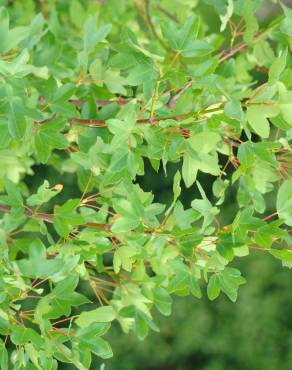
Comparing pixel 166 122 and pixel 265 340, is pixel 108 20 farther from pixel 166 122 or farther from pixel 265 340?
pixel 265 340

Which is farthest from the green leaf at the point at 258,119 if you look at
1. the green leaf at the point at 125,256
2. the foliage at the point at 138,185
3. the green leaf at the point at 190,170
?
the green leaf at the point at 125,256

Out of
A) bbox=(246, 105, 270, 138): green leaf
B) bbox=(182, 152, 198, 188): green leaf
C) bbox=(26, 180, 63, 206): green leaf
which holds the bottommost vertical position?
bbox=(26, 180, 63, 206): green leaf

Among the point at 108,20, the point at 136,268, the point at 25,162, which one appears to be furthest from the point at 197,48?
the point at 108,20

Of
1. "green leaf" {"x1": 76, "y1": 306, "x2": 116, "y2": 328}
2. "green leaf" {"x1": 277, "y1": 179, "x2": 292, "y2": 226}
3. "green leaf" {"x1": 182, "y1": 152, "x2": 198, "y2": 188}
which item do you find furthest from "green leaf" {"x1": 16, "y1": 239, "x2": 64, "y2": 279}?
"green leaf" {"x1": 277, "y1": 179, "x2": 292, "y2": 226}

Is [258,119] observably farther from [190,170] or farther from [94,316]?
[94,316]

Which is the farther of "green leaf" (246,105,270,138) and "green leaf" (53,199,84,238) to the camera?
"green leaf" (53,199,84,238)

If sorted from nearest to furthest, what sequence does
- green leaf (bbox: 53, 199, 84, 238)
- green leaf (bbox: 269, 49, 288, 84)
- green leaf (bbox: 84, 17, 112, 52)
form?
green leaf (bbox: 269, 49, 288, 84) < green leaf (bbox: 53, 199, 84, 238) < green leaf (bbox: 84, 17, 112, 52)

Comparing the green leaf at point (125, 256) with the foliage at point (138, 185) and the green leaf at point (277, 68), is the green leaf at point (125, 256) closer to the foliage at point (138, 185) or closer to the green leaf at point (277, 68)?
the foliage at point (138, 185)

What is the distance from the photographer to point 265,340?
315 centimetres

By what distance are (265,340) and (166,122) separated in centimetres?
240

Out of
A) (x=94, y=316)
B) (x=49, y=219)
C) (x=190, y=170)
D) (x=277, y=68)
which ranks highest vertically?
(x=277, y=68)

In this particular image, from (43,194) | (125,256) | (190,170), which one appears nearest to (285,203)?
(190,170)

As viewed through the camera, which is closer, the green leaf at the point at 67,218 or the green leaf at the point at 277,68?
the green leaf at the point at 277,68

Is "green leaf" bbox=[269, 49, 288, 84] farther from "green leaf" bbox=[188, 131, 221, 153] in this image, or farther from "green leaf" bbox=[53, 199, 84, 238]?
"green leaf" bbox=[53, 199, 84, 238]
